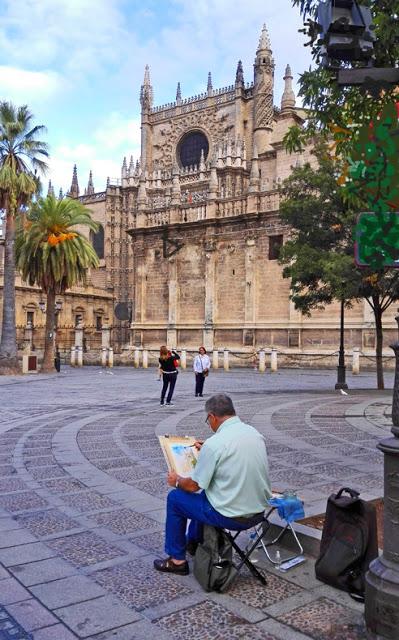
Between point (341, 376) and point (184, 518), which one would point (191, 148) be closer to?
point (341, 376)

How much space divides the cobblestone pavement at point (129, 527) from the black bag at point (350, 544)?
12 cm

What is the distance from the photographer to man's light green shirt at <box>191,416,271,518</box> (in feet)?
11.7

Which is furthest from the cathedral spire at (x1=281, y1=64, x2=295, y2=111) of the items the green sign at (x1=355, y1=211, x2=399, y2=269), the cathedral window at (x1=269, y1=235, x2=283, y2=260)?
the green sign at (x1=355, y1=211, x2=399, y2=269)

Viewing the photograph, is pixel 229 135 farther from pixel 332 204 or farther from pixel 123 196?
pixel 332 204

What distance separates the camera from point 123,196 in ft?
198

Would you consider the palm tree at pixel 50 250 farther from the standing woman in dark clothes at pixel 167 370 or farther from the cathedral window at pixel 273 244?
the standing woman in dark clothes at pixel 167 370

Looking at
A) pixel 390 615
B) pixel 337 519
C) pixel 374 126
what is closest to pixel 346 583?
pixel 337 519

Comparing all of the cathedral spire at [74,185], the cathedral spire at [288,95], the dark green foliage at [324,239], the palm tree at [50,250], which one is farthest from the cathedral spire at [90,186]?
the dark green foliage at [324,239]

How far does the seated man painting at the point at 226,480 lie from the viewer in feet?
11.8

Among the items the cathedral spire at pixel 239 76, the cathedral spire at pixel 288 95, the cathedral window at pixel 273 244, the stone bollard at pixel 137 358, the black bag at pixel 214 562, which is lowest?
the stone bollard at pixel 137 358

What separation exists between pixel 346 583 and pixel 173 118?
5643 cm

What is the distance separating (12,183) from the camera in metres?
24.9

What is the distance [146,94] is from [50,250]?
35972 mm

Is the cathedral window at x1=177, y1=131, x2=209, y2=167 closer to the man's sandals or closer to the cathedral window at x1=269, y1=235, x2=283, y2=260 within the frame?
the cathedral window at x1=269, y1=235, x2=283, y2=260
